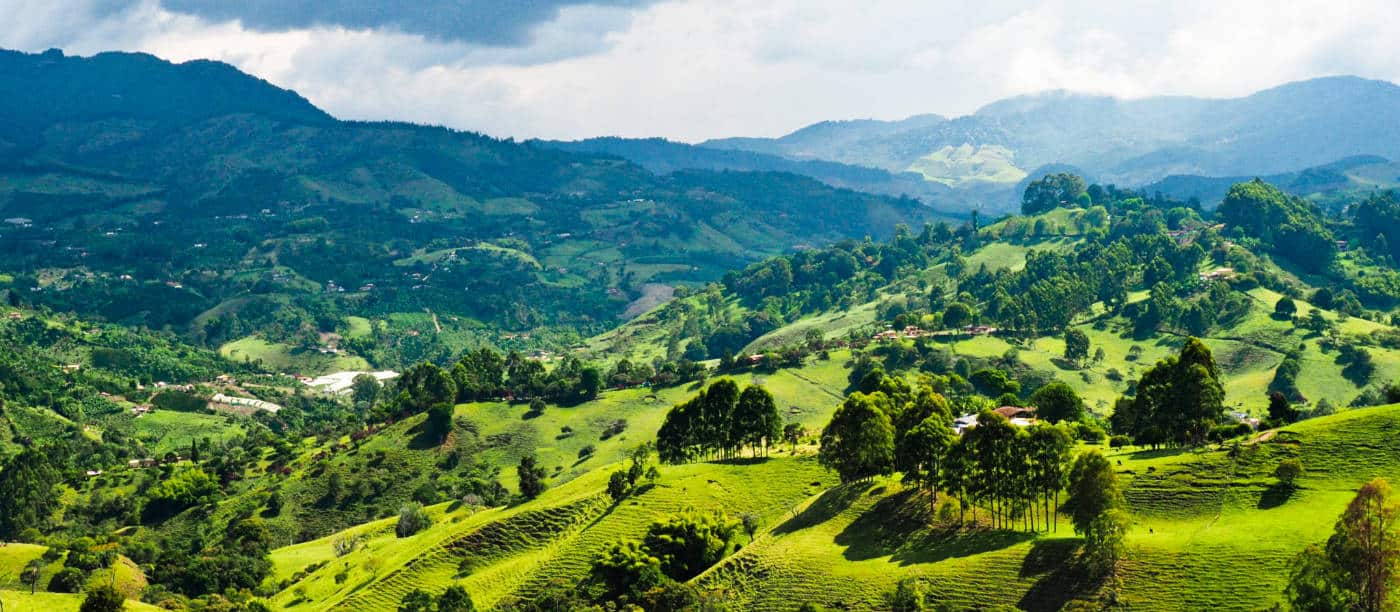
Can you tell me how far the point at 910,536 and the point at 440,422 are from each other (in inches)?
4912

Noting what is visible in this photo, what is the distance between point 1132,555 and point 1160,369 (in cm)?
3763

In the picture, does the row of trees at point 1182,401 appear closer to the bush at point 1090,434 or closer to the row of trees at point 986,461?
the bush at point 1090,434

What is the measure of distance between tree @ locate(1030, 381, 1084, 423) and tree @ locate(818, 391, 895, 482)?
34055 mm

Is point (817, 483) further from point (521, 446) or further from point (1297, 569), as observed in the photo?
point (521, 446)

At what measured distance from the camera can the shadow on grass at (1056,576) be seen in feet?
253

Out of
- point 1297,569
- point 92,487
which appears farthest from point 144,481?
point 1297,569

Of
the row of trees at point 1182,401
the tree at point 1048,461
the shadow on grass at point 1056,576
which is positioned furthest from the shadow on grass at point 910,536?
the row of trees at point 1182,401

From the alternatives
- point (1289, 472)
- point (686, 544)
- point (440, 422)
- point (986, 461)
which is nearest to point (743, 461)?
point (686, 544)

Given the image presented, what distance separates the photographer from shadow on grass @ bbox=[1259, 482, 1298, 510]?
84125mm

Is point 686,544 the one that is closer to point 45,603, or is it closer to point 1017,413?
point 1017,413

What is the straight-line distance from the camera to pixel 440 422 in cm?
19725

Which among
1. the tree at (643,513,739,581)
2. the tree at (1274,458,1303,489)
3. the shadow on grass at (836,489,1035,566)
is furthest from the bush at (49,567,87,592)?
the tree at (1274,458,1303,489)

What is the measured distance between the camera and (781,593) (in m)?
91.4

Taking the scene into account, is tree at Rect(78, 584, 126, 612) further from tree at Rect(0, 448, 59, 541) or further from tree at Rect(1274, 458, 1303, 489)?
tree at Rect(1274, 458, 1303, 489)
